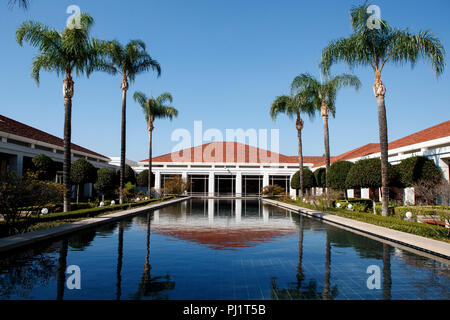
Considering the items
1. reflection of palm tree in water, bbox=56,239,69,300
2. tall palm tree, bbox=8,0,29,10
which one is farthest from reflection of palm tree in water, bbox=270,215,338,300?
tall palm tree, bbox=8,0,29,10

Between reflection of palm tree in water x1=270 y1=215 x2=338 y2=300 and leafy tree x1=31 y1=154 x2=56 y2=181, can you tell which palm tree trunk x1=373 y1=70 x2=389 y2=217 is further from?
leafy tree x1=31 y1=154 x2=56 y2=181

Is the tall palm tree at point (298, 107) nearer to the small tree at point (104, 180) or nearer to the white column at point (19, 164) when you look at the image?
the small tree at point (104, 180)

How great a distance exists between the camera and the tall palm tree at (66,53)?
16625 mm

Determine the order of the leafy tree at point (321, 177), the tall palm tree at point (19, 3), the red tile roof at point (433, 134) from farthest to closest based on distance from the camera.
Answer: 1. the leafy tree at point (321, 177)
2. the red tile roof at point (433, 134)
3. the tall palm tree at point (19, 3)

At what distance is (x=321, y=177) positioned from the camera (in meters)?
33.2

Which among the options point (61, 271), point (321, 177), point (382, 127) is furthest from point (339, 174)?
point (61, 271)

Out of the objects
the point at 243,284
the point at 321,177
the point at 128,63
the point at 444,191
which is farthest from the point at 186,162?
the point at 243,284

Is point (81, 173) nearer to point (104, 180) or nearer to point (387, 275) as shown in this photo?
point (104, 180)

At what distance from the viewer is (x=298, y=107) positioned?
29.5 metres

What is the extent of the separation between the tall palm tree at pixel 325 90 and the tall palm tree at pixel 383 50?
6.58 meters

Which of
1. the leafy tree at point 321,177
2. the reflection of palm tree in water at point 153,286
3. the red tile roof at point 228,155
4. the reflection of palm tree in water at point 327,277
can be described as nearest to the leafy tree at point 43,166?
the reflection of palm tree in water at point 153,286

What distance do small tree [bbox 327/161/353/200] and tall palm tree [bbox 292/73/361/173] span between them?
615 mm
